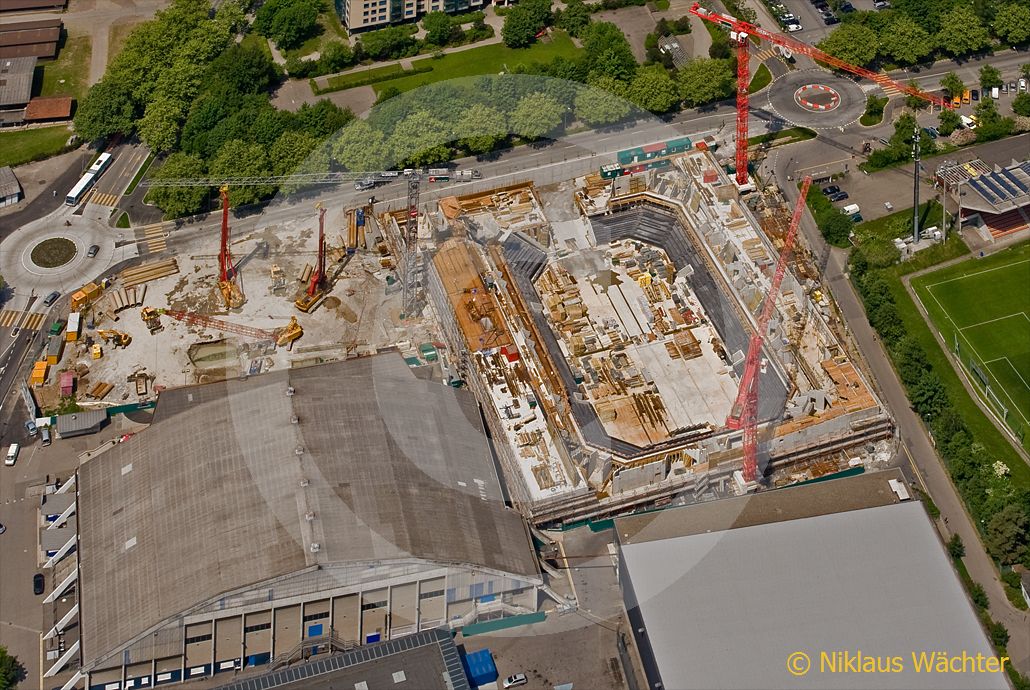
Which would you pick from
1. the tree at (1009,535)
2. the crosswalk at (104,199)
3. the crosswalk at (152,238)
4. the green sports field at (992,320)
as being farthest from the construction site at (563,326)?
the green sports field at (992,320)

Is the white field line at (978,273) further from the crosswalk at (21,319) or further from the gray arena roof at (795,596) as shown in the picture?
the crosswalk at (21,319)

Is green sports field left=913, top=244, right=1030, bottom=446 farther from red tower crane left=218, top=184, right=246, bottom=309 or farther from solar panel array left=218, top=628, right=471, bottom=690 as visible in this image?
red tower crane left=218, top=184, right=246, bottom=309

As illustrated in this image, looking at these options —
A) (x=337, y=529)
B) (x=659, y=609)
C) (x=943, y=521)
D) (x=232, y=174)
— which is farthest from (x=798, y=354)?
(x=232, y=174)

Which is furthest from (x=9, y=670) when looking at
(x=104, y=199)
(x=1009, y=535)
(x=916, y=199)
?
(x=916, y=199)

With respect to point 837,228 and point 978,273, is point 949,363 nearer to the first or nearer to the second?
point 978,273

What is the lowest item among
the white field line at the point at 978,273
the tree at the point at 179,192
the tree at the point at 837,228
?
the white field line at the point at 978,273
